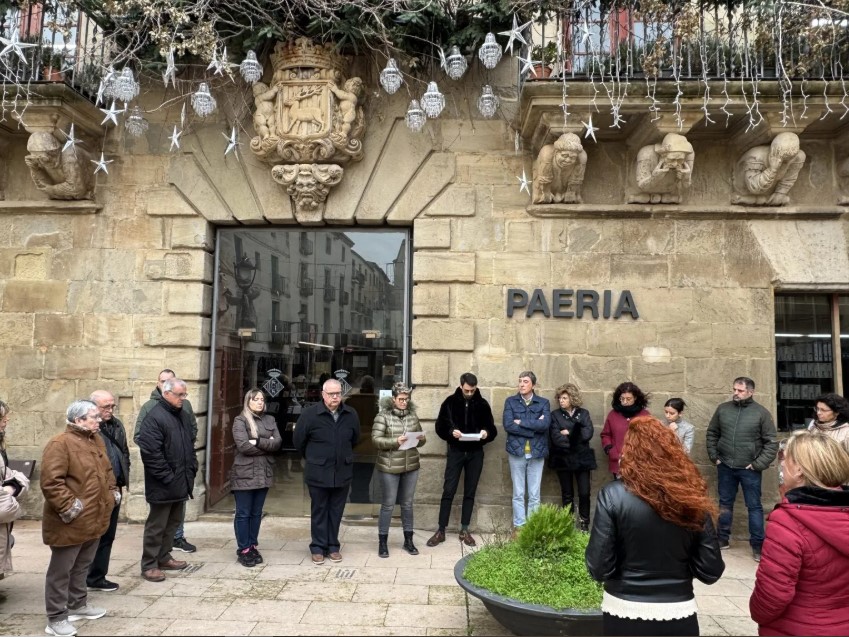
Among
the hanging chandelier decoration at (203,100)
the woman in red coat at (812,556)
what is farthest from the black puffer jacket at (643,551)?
the hanging chandelier decoration at (203,100)

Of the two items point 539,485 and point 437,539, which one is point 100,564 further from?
point 539,485

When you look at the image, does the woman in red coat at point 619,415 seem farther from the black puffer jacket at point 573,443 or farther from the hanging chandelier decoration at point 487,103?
the hanging chandelier decoration at point 487,103

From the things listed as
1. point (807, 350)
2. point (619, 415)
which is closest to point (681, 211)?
point (807, 350)

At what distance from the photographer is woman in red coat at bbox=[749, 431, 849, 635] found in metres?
2.62

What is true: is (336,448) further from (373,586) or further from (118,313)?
(118,313)

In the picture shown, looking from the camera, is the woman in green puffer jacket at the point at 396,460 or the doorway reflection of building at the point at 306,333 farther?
the doorway reflection of building at the point at 306,333

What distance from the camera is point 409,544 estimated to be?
21.3 ft

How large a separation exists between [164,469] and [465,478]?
3.24 m

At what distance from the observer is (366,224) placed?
26.3 ft

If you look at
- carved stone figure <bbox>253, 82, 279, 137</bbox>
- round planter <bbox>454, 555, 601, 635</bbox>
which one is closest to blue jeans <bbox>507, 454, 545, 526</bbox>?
round planter <bbox>454, 555, 601, 635</bbox>

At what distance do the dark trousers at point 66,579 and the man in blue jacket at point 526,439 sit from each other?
4203 millimetres

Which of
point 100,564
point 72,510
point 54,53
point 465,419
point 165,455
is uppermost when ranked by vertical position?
point 54,53

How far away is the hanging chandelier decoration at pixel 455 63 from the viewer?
273 inches

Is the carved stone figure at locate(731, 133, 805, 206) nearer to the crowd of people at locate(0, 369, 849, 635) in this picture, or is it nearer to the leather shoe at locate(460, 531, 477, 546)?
the crowd of people at locate(0, 369, 849, 635)
